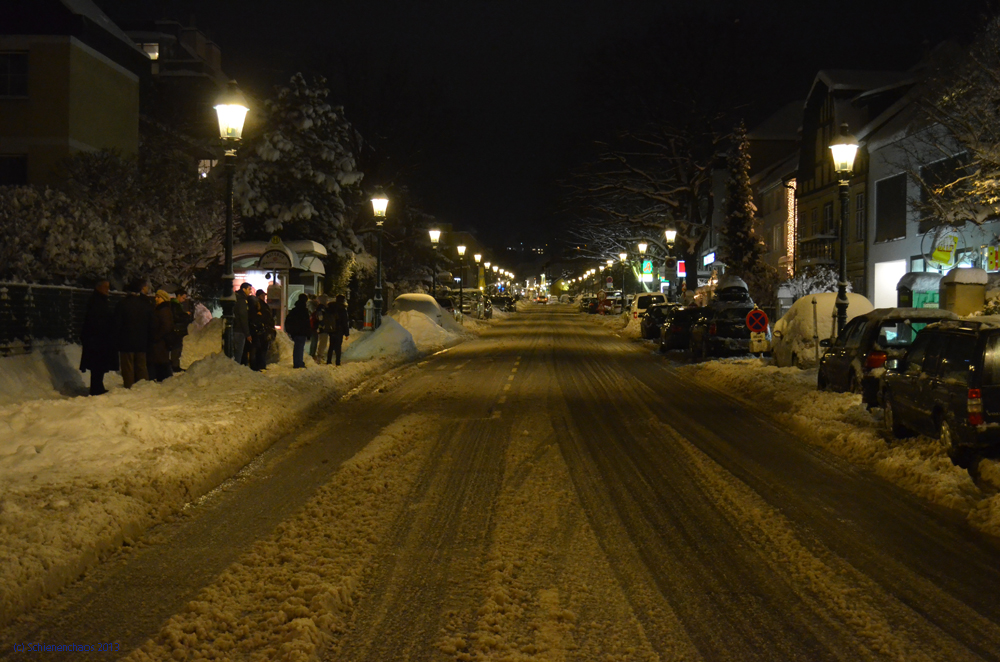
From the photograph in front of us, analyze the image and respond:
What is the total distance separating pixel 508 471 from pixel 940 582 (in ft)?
15.3

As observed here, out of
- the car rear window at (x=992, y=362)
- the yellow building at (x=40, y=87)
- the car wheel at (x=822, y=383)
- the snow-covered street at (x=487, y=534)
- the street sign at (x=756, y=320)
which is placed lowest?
the snow-covered street at (x=487, y=534)

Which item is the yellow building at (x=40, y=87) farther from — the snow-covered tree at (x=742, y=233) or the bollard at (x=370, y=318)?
the snow-covered tree at (x=742, y=233)

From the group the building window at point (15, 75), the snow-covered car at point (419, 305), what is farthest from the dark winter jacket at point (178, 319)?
the snow-covered car at point (419, 305)

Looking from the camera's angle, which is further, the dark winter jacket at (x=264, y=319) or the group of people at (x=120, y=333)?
the dark winter jacket at (x=264, y=319)

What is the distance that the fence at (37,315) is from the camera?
15.9 m

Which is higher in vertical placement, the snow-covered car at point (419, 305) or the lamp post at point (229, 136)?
the lamp post at point (229, 136)

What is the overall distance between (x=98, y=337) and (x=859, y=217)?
111 feet

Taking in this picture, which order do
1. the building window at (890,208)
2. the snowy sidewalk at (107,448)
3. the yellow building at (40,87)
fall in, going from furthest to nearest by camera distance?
the building window at (890,208) → the yellow building at (40,87) → the snowy sidewalk at (107,448)

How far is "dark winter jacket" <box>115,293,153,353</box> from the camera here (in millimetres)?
14125

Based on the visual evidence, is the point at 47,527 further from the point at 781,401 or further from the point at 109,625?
the point at 781,401

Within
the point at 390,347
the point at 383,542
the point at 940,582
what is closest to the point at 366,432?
the point at 383,542

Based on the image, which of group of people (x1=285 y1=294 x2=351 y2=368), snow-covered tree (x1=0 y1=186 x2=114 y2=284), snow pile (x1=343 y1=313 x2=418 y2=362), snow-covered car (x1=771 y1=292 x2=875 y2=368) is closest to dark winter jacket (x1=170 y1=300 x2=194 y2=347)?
group of people (x1=285 y1=294 x2=351 y2=368)

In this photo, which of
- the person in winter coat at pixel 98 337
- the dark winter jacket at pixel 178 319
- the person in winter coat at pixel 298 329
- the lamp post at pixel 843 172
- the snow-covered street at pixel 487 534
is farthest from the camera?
the person in winter coat at pixel 298 329

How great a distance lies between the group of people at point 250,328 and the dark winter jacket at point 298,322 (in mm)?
→ 740
